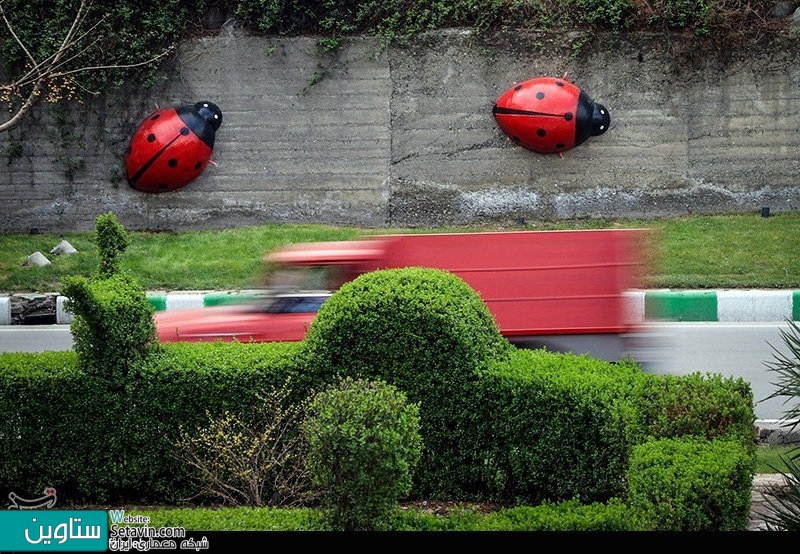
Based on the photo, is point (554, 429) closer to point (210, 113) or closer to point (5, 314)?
point (5, 314)

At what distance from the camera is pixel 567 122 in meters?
14.7

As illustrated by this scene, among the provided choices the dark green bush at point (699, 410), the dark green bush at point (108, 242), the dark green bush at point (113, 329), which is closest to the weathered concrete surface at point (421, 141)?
the dark green bush at point (108, 242)

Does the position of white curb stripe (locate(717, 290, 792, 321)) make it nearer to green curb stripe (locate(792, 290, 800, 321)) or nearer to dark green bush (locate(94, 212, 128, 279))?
Answer: green curb stripe (locate(792, 290, 800, 321))

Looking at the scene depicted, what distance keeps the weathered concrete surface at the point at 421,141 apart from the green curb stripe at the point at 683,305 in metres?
3.02

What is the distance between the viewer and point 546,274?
27.7 feet

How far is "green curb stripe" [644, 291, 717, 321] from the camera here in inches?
481

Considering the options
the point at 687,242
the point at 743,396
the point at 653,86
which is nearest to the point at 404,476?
the point at 743,396

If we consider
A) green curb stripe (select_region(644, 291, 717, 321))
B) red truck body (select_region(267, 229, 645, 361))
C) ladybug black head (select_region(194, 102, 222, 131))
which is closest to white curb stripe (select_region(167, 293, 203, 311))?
ladybug black head (select_region(194, 102, 222, 131))

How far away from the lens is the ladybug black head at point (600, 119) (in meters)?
Result: 14.8

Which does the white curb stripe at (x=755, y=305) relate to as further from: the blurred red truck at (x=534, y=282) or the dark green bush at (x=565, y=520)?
the dark green bush at (x=565, y=520)

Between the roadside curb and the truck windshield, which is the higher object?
the truck windshield

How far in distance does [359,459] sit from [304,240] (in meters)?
9.61

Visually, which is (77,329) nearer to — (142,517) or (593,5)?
(142,517)

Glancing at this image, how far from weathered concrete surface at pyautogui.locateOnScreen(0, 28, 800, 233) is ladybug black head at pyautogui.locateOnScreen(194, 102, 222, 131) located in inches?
6.5
